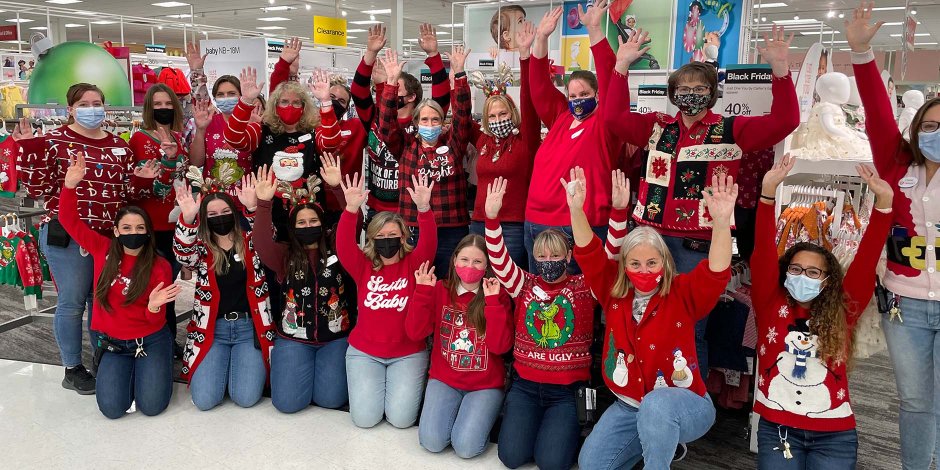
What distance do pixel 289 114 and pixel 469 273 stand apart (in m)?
1.52

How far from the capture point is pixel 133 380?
378 centimetres

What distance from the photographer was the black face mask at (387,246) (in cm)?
360

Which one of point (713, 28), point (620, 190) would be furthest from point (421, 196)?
point (713, 28)

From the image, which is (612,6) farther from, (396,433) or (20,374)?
(20,374)

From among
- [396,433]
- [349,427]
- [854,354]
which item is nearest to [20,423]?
[349,427]

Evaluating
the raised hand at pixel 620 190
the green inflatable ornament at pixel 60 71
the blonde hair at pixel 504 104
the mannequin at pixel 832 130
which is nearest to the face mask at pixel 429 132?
the blonde hair at pixel 504 104

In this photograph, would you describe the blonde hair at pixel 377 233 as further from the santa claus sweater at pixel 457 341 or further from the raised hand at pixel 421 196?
the santa claus sweater at pixel 457 341

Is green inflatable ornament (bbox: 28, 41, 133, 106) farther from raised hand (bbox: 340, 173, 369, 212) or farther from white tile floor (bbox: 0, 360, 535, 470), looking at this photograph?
raised hand (bbox: 340, 173, 369, 212)

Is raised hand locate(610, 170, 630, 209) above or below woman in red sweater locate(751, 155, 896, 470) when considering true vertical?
above

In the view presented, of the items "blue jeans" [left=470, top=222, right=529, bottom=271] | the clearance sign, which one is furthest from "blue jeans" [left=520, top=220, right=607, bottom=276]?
the clearance sign

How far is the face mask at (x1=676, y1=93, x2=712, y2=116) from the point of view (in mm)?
3031

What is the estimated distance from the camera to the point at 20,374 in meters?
4.32

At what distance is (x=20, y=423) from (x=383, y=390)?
6.04 ft

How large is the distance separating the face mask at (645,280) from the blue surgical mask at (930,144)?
1.05m
